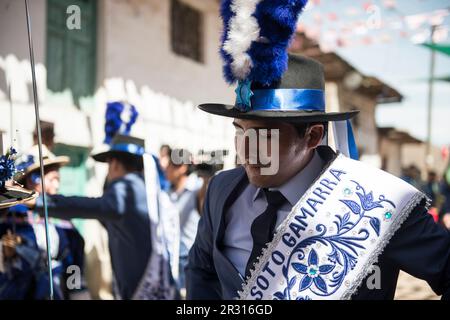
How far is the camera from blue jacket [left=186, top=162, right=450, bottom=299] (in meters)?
1.77

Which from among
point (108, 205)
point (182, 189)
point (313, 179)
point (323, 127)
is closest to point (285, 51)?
point (323, 127)

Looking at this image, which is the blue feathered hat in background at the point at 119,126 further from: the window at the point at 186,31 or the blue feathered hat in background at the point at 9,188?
the window at the point at 186,31

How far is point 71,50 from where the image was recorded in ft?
21.5

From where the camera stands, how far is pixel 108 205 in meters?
3.74

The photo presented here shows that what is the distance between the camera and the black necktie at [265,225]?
2.03 m

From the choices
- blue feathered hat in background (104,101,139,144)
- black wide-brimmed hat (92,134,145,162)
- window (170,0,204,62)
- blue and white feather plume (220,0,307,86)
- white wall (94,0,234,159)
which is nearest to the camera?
blue and white feather plume (220,0,307,86)

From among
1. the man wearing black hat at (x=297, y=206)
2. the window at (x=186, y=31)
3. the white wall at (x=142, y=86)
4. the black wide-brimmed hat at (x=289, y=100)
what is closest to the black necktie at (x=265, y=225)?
the man wearing black hat at (x=297, y=206)

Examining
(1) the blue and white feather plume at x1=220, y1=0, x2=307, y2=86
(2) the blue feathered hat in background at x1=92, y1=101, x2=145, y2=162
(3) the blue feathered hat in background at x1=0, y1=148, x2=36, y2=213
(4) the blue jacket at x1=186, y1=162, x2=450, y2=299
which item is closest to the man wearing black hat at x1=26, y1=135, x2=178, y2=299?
(2) the blue feathered hat in background at x1=92, y1=101, x2=145, y2=162

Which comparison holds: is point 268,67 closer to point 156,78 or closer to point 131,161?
point 131,161

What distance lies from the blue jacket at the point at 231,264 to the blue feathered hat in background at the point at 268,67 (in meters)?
0.36

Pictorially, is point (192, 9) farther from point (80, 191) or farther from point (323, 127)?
point (323, 127)

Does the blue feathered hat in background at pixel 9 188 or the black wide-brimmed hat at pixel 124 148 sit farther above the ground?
the blue feathered hat in background at pixel 9 188

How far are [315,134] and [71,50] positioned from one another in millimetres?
5070

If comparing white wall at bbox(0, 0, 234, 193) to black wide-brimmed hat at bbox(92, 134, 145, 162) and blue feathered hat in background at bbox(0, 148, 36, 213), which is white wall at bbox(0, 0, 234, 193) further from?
blue feathered hat in background at bbox(0, 148, 36, 213)
